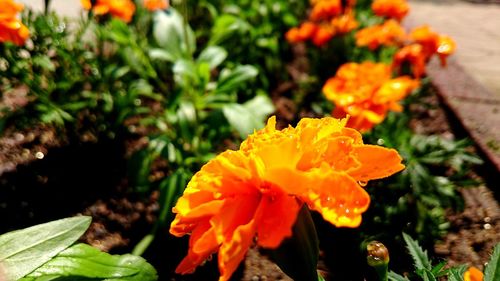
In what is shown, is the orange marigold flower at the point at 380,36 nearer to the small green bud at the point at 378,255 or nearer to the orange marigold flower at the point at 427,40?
the orange marigold flower at the point at 427,40

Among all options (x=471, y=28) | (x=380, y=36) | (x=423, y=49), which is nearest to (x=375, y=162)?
(x=423, y=49)

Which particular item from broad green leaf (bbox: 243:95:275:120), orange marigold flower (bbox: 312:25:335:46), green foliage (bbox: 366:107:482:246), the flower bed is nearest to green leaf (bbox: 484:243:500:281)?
the flower bed

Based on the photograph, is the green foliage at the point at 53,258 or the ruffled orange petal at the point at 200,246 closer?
the ruffled orange petal at the point at 200,246

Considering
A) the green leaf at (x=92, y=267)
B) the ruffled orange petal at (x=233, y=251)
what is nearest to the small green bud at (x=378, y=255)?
the ruffled orange petal at (x=233, y=251)

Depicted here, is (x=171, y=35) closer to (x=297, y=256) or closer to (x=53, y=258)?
(x=53, y=258)

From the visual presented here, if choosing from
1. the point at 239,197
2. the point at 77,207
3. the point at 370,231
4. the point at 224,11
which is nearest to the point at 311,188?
the point at 239,197

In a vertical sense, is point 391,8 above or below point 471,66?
above

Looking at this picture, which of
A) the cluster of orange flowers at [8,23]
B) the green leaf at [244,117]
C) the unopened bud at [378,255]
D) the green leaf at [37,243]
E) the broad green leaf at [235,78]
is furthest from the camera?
the broad green leaf at [235,78]
